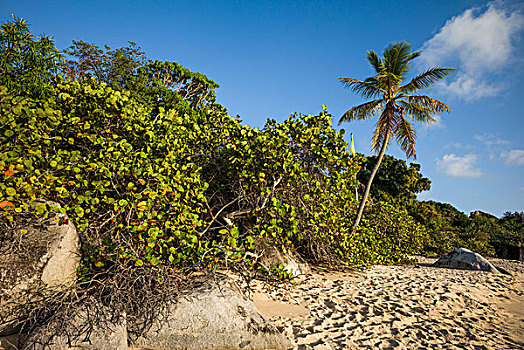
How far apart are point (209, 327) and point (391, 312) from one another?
3.34m

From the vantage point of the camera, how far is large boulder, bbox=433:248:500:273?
988cm

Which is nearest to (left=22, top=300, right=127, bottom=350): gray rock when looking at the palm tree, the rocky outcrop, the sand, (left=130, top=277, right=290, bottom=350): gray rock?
the rocky outcrop

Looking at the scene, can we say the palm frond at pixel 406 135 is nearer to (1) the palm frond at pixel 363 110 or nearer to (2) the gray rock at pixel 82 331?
(1) the palm frond at pixel 363 110

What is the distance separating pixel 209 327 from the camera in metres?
3.65

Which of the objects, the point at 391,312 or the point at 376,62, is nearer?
the point at 391,312

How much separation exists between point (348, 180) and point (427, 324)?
2.92 meters

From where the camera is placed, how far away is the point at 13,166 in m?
3.42

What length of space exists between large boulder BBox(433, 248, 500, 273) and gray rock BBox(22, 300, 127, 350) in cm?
1173

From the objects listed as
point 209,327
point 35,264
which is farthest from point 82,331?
point 209,327

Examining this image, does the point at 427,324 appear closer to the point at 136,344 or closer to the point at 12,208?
the point at 136,344

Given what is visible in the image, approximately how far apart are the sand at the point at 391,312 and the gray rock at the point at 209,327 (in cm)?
51

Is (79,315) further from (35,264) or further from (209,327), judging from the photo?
(209,327)

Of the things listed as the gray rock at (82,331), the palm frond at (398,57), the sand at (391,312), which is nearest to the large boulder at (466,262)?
the sand at (391,312)

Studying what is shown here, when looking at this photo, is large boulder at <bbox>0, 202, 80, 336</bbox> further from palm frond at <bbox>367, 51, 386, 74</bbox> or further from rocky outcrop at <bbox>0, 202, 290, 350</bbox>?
palm frond at <bbox>367, 51, 386, 74</bbox>
